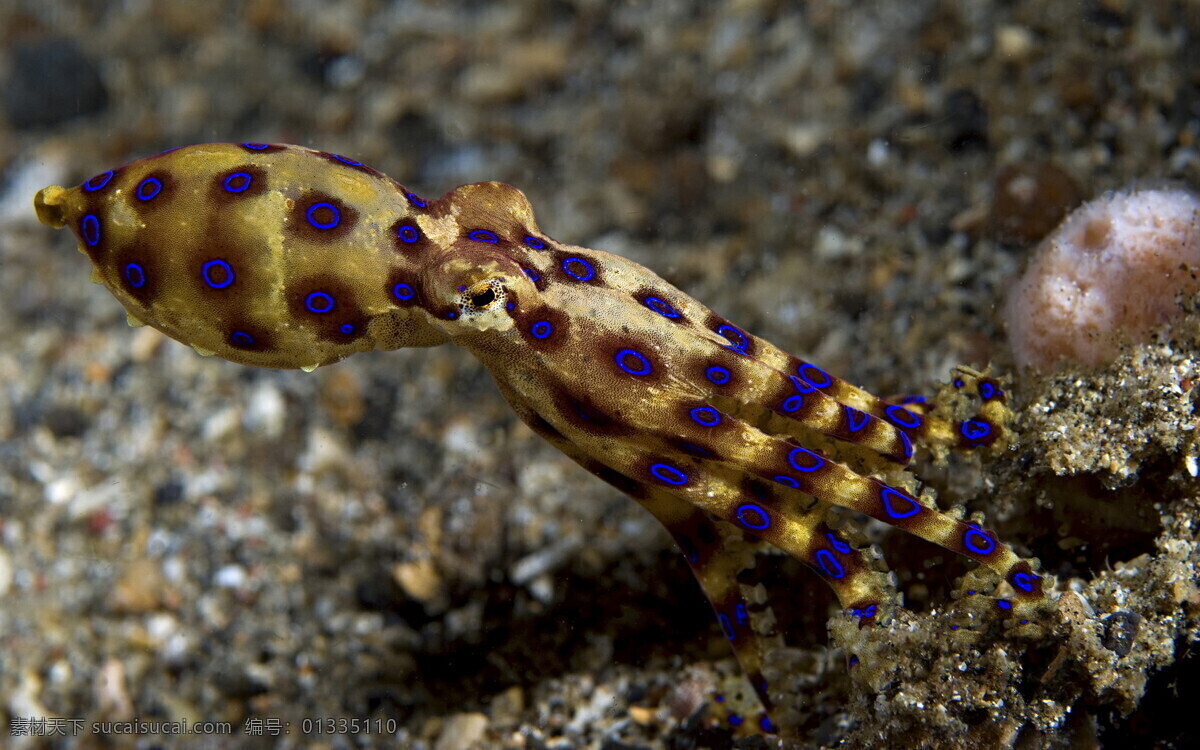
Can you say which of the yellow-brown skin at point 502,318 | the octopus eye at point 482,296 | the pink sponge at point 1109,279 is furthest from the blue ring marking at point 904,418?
the octopus eye at point 482,296

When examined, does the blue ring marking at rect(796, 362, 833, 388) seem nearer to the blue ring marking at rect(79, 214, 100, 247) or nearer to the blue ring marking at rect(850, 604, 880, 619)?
the blue ring marking at rect(850, 604, 880, 619)

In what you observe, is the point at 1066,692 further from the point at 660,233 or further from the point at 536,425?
the point at 660,233

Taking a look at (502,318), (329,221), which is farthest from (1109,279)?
(329,221)

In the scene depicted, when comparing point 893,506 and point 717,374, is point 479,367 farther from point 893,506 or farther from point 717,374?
point 893,506

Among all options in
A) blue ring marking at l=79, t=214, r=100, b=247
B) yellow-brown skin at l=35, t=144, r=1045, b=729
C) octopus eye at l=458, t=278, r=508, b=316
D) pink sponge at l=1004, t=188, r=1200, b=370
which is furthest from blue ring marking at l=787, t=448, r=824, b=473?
blue ring marking at l=79, t=214, r=100, b=247

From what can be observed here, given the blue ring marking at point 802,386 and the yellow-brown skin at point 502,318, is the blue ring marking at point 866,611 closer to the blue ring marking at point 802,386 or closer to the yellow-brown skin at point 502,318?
the yellow-brown skin at point 502,318
